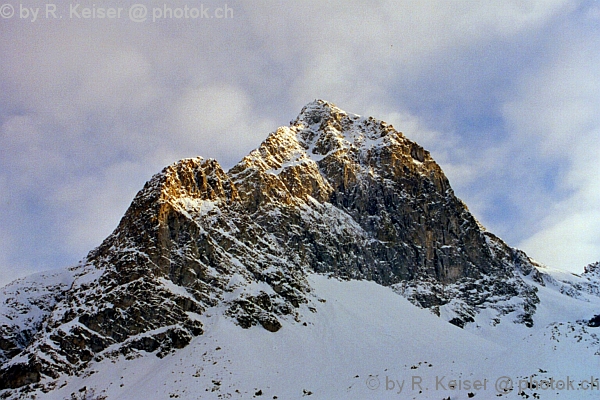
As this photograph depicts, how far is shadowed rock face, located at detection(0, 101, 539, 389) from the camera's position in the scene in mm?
60031

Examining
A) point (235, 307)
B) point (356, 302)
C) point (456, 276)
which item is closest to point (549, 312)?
point (456, 276)

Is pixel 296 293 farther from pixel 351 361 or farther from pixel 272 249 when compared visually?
pixel 351 361

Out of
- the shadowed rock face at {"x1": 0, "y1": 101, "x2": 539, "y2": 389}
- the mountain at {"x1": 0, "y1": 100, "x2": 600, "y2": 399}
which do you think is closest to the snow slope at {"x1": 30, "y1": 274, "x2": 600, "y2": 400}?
the mountain at {"x1": 0, "y1": 100, "x2": 600, "y2": 399}

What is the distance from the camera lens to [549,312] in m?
105

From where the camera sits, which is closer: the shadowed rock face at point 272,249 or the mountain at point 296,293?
the mountain at point 296,293

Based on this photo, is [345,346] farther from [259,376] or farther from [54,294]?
[54,294]

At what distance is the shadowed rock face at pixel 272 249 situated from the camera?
6003 centimetres

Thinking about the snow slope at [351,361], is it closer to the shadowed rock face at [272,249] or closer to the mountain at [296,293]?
the mountain at [296,293]

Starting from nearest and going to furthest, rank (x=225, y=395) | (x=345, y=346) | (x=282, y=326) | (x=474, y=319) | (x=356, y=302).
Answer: (x=225, y=395)
(x=345, y=346)
(x=282, y=326)
(x=356, y=302)
(x=474, y=319)

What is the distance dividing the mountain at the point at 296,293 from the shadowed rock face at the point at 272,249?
27cm

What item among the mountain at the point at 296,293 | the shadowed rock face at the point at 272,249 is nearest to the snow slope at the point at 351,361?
the mountain at the point at 296,293

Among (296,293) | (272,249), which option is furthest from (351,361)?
(272,249)

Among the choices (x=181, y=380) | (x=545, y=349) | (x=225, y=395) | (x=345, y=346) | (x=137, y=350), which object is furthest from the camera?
(x=345, y=346)

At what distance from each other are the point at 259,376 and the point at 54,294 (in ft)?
118
